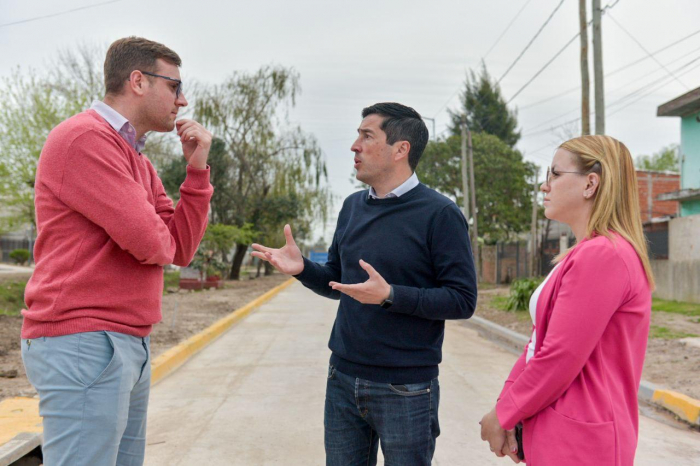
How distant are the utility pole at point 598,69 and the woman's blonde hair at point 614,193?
1020cm

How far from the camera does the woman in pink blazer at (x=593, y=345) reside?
2033 mm

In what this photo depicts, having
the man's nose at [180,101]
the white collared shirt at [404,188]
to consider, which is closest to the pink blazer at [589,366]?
the white collared shirt at [404,188]

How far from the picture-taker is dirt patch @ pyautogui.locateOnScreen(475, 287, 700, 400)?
24.3 feet

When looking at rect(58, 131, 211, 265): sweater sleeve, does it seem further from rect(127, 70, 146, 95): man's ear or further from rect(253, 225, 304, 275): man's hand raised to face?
rect(253, 225, 304, 275): man's hand raised to face

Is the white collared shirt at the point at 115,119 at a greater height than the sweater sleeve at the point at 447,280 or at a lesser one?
greater

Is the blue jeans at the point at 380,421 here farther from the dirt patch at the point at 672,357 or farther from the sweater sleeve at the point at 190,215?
the dirt patch at the point at 672,357

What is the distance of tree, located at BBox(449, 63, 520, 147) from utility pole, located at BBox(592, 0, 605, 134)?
128ft

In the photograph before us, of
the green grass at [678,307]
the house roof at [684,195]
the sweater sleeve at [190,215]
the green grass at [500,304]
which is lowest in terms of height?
the green grass at [500,304]

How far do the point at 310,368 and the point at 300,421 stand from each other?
105 inches

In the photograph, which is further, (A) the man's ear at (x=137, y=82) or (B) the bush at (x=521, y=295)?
(B) the bush at (x=521, y=295)

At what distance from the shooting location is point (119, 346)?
222cm

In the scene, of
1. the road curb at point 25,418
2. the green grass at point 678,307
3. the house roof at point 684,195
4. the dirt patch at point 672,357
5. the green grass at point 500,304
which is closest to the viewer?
the road curb at point 25,418

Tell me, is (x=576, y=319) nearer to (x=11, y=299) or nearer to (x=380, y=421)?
(x=380, y=421)

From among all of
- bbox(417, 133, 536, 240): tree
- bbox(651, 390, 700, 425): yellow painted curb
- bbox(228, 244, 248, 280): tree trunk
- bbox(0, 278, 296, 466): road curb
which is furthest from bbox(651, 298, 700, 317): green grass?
bbox(228, 244, 248, 280): tree trunk
